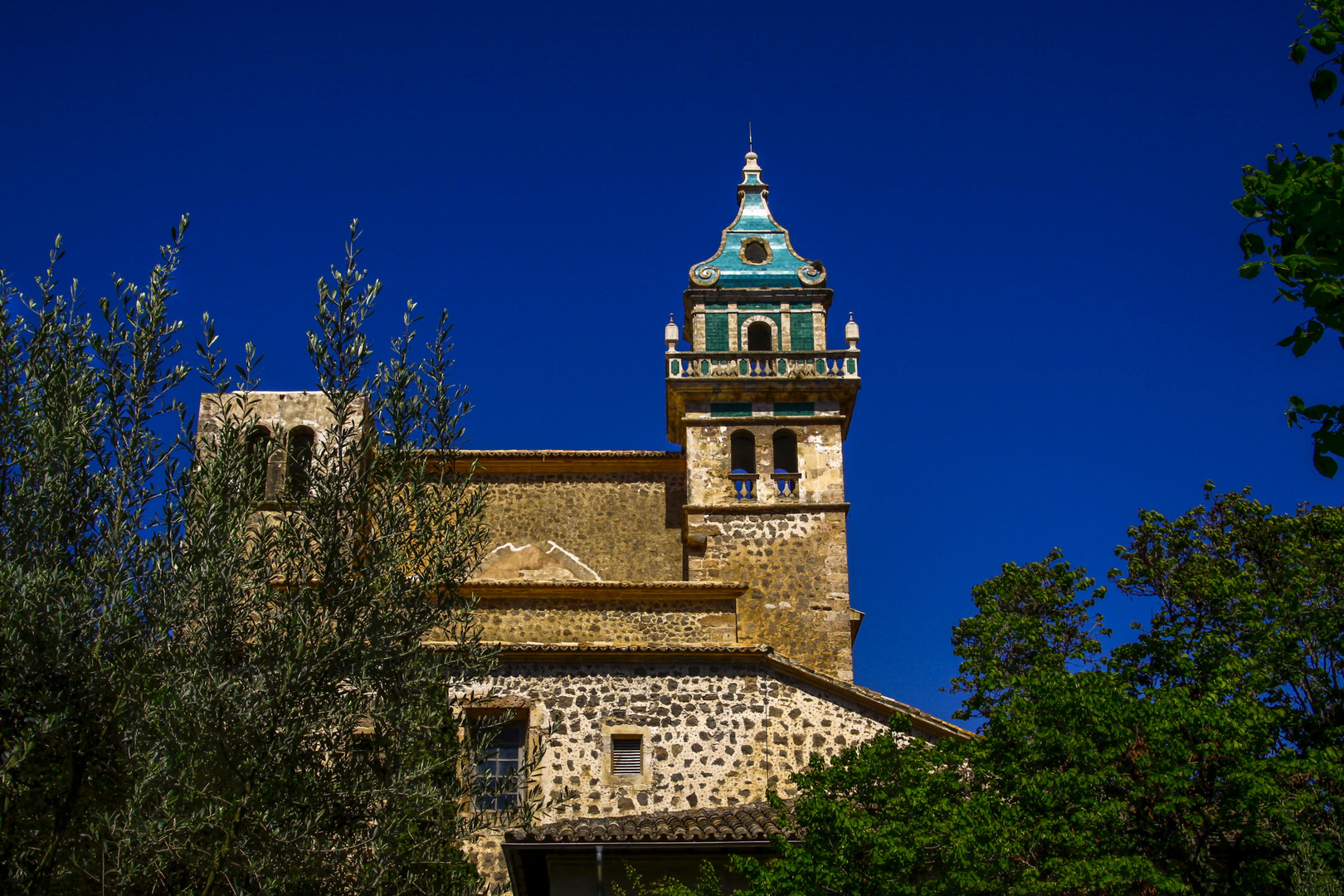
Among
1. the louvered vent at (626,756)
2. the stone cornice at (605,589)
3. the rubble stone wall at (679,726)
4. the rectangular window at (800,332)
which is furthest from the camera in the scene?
the rectangular window at (800,332)

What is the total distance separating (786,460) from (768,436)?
2.46ft

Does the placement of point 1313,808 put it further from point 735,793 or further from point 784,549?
point 784,549

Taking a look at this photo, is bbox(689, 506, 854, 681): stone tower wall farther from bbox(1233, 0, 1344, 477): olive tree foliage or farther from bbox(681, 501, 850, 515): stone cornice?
bbox(1233, 0, 1344, 477): olive tree foliage

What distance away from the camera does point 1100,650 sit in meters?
25.3

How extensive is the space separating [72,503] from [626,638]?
14063mm

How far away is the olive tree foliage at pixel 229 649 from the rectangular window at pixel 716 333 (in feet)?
59.5

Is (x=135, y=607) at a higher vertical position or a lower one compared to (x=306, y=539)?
lower

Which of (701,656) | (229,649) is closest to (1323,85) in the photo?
(229,649)

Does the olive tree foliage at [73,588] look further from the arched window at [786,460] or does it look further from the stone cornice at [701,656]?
the arched window at [786,460]

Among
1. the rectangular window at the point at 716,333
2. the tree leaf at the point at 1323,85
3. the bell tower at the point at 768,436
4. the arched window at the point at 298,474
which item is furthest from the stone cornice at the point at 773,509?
the tree leaf at the point at 1323,85

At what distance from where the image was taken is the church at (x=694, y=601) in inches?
714

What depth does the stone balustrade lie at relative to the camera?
29734 millimetres

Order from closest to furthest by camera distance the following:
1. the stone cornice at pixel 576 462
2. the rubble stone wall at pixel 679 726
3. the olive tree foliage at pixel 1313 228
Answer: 1. the olive tree foliage at pixel 1313 228
2. the rubble stone wall at pixel 679 726
3. the stone cornice at pixel 576 462

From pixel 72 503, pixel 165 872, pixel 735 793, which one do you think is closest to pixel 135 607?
pixel 72 503
